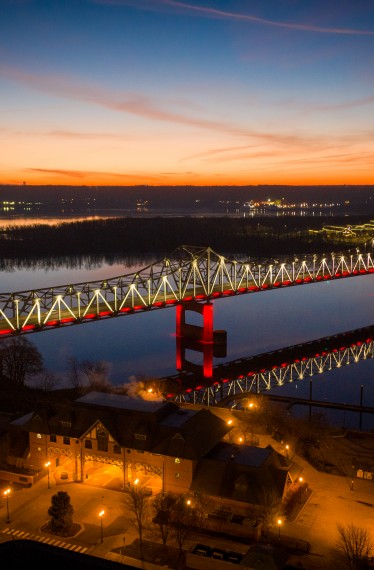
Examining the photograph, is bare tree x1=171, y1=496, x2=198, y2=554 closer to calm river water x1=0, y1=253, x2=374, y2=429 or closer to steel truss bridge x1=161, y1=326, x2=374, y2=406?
steel truss bridge x1=161, y1=326, x2=374, y2=406

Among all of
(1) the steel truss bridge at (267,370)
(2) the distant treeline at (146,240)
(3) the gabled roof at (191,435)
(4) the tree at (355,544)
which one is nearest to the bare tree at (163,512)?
(3) the gabled roof at (191,435)

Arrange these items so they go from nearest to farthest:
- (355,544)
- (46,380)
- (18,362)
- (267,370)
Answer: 1. (355,544)
2. (18,362)
3. (46,380)
4. (267,370)

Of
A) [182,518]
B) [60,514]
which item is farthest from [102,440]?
[182,518]

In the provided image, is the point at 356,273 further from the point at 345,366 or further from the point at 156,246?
the point at 156,246

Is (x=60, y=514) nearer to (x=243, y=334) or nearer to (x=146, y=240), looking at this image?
(x=243, y=334)

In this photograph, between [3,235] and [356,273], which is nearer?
[356,273]

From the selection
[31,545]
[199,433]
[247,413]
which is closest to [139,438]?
[199,433]
